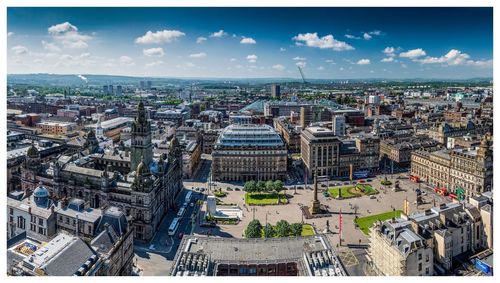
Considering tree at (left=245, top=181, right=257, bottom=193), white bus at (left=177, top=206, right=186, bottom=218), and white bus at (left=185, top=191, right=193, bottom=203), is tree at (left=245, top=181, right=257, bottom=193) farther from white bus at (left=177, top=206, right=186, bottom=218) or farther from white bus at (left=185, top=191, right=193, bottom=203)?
white bus at (left=177, top=206, right=186, bottom=218)

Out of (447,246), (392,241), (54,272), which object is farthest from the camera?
(447,246)

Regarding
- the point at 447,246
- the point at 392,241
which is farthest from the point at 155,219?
the point at 447,246

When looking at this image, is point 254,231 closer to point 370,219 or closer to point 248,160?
point 370,219

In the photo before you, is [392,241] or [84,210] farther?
[84,210]

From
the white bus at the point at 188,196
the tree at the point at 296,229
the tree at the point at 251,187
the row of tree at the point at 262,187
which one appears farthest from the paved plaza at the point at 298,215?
the tree at the point at 296,229

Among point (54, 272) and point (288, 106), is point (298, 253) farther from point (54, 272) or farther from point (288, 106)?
point (288, 106)

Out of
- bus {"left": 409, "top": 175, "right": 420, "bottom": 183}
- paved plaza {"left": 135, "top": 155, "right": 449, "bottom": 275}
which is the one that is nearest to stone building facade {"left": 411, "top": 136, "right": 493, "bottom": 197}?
bus {"left": 409, "top": 175, "right": 420, "bottom": 183}

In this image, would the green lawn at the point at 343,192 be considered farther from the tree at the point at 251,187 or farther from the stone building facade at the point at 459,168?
the stone building facade at the point at 459,168
